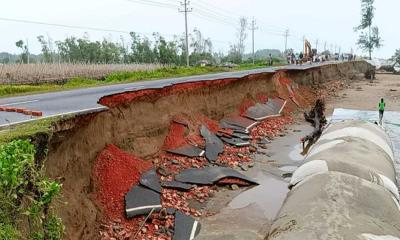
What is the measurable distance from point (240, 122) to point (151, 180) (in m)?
12.8

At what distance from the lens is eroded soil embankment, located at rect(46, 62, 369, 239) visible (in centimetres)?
977

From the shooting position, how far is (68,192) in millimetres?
9875

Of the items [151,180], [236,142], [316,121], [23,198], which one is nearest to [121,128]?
[151,180]

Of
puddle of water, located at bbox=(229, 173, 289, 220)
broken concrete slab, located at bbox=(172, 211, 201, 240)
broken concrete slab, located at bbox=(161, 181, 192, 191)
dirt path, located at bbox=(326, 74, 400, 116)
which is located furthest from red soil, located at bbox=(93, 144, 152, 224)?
dirt path, located at bbox=(326, 74, 400, 116)

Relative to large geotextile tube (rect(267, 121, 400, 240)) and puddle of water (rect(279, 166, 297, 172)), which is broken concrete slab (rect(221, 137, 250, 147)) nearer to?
puddle of water (rect(279, 166, 297, 172))

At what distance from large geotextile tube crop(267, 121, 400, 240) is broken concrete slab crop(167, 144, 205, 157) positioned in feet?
24.0

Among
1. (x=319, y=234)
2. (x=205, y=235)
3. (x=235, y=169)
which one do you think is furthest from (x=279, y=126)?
(x=319, y=234)

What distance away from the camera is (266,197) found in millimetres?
14914

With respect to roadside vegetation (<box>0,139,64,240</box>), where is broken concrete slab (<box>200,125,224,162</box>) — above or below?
below

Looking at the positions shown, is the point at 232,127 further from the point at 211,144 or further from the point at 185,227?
the point at 185,227

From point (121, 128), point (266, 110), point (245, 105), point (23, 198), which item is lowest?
point (266, 110)

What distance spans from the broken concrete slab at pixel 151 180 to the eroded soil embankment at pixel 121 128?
1.22 m

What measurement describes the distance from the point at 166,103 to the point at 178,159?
3.33 meters

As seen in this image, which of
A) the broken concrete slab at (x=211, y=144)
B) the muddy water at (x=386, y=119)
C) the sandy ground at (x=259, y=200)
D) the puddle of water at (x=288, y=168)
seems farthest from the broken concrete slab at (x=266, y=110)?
the puddle of water at (x=288, y=168)
